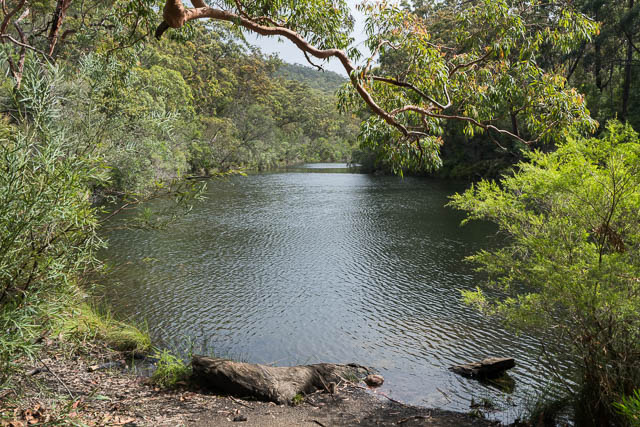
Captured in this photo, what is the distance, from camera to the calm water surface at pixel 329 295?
725 centimetres

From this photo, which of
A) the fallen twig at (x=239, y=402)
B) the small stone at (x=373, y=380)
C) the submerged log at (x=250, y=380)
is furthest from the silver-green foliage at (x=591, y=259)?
the fallen twig at (x=239, y=402)

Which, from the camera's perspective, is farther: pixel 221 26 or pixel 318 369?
pixel 221 26

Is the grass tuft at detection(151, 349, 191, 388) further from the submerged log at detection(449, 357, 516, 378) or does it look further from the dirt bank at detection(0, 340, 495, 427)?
the submerged log at detection(449, 357, 516, 378)

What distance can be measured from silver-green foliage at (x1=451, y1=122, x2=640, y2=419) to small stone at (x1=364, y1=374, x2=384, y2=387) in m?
2.32

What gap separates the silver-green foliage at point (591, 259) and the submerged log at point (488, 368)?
1661 millimetres

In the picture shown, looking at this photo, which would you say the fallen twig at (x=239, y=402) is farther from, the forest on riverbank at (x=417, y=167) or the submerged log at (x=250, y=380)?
A: the forest on riverbank at (x=417, y=167)

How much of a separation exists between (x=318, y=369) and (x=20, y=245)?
14.9ft

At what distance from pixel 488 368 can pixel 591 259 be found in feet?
9.79

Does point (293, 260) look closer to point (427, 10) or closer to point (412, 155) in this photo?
point (412, 155)

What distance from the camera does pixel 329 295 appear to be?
35.3ft

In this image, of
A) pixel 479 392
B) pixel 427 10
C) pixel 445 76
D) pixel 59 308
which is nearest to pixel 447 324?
pixel 479 392

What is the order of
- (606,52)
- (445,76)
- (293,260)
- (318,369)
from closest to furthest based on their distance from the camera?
(445,76)
(318,369)
(293,260)
(606,52)

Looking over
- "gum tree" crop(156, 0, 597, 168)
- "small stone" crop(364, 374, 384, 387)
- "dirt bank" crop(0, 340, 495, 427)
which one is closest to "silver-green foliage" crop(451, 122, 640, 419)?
"gum tree" crop(156, 0, 597, 168)

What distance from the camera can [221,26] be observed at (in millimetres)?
44781
